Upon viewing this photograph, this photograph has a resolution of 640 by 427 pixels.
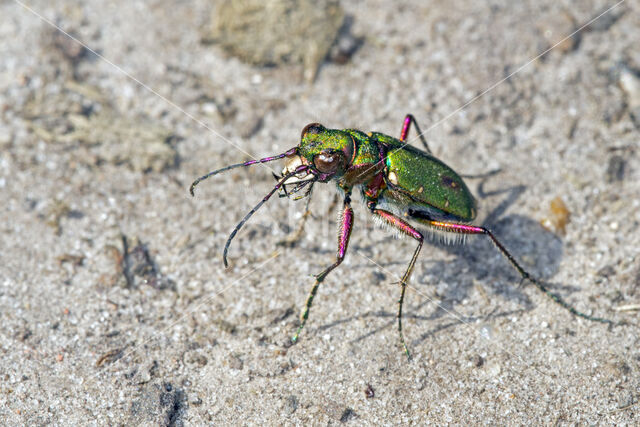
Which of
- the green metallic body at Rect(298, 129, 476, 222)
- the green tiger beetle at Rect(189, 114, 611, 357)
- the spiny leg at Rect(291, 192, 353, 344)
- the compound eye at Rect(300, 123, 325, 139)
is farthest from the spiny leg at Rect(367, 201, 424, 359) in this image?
the compound eye at Rect(300, 123, 325, 139)

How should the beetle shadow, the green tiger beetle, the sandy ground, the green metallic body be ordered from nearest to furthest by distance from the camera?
the sandy ground → the green tiger beetle → the green metallic body → the beetle shadow

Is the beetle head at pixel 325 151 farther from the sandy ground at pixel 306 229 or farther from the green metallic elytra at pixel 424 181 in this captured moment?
the sandy ground at pixel 306 229

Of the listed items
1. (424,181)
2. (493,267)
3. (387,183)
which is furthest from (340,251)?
(493,267)

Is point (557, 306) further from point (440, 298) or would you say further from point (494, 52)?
point (494, 52)

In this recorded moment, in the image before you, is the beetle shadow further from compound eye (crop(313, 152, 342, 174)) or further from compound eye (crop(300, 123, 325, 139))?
compound eye (crop(300, 123, 325, 139))

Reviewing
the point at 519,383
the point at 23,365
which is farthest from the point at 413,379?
the point at 23,365

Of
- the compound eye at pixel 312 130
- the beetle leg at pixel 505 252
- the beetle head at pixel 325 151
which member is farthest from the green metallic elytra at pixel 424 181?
the compound eye at pixel 312 130
